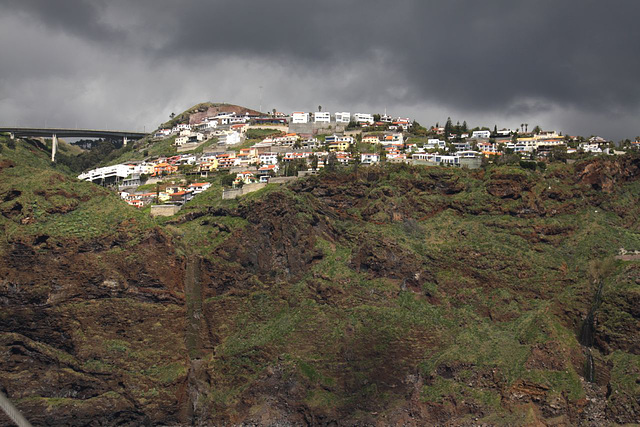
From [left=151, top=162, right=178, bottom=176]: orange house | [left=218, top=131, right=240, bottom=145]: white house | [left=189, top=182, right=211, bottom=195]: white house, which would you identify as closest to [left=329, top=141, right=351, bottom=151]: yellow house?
[left=189, top=182, right=211, bottom=195]: white house

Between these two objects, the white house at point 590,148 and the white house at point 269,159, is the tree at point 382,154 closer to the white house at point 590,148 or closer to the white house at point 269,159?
the white house at point 269,159

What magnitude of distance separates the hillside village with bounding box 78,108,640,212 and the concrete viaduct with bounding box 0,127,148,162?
19729 mm

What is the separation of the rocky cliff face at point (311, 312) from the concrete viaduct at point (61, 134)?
209 feet

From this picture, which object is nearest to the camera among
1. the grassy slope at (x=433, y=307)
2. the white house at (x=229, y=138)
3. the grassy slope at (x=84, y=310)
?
the grassy slope at (x=84, y=310)

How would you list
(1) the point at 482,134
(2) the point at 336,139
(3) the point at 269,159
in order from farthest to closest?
(1) the point at 482,134 → (2) the point at 336,139 → (3) the point at 269,159

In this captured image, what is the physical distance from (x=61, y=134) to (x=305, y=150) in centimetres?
5624

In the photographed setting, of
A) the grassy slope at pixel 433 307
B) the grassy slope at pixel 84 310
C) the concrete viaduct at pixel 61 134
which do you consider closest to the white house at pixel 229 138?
the concrete viaduct at pixel 61 134

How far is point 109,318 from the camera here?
53.5m

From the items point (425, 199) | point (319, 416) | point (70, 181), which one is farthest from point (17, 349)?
point (425, 199)

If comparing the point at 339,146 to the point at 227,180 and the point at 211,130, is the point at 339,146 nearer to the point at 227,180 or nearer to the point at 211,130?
the point at 227,180

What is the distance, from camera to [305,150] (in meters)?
93.4

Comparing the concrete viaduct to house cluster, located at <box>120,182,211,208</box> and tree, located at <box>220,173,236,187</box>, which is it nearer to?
house cluster, located at <box>120,182,211,208</box>

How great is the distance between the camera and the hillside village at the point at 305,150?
3232 inches

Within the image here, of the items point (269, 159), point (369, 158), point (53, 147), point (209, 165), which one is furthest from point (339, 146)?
point (53, 147)
